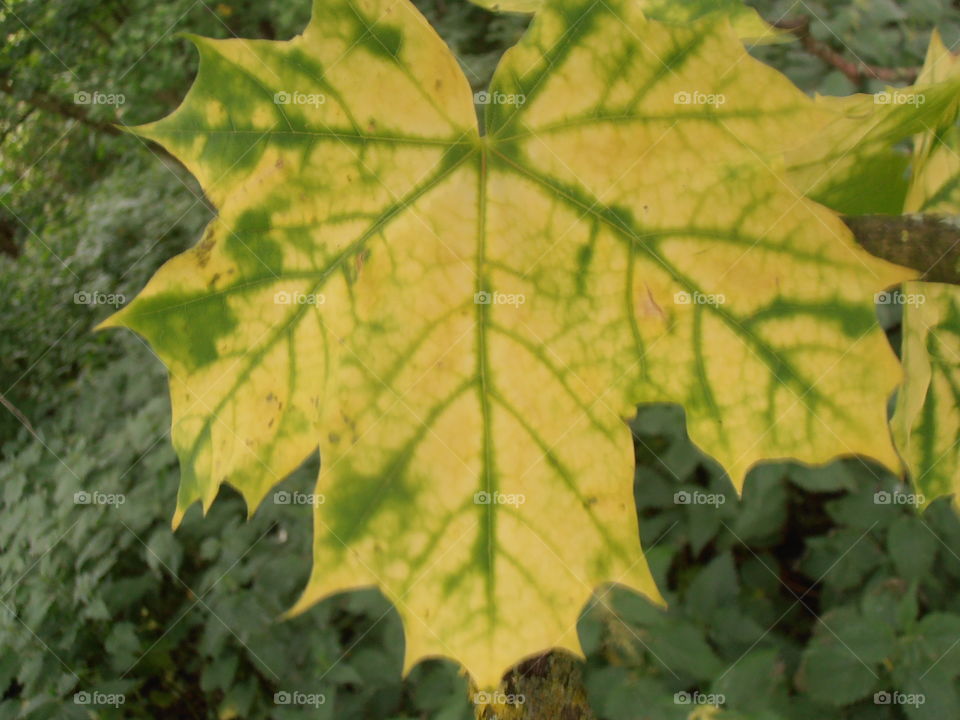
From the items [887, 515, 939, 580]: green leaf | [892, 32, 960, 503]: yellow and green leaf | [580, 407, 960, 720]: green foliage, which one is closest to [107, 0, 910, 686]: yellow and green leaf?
[892, 32, 960, 503]: yellow and green leaf

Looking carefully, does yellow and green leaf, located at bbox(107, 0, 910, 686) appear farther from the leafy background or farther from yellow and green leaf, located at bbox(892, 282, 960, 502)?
the leafy background

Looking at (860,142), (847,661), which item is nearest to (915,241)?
(860,142)

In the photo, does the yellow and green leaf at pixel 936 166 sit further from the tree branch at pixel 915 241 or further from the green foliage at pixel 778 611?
the green foliage at pixel 778 611

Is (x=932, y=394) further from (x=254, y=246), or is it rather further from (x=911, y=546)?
(x=911, y=546)

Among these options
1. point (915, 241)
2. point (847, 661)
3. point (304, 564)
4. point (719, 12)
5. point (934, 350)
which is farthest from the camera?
point (304, 564)

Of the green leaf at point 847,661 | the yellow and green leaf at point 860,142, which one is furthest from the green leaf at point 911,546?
the yellow and green leaf at point 860,142

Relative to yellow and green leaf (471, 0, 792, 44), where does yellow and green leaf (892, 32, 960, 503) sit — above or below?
below

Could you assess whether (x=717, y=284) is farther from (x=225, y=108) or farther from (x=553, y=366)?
(x=225, y=108)
